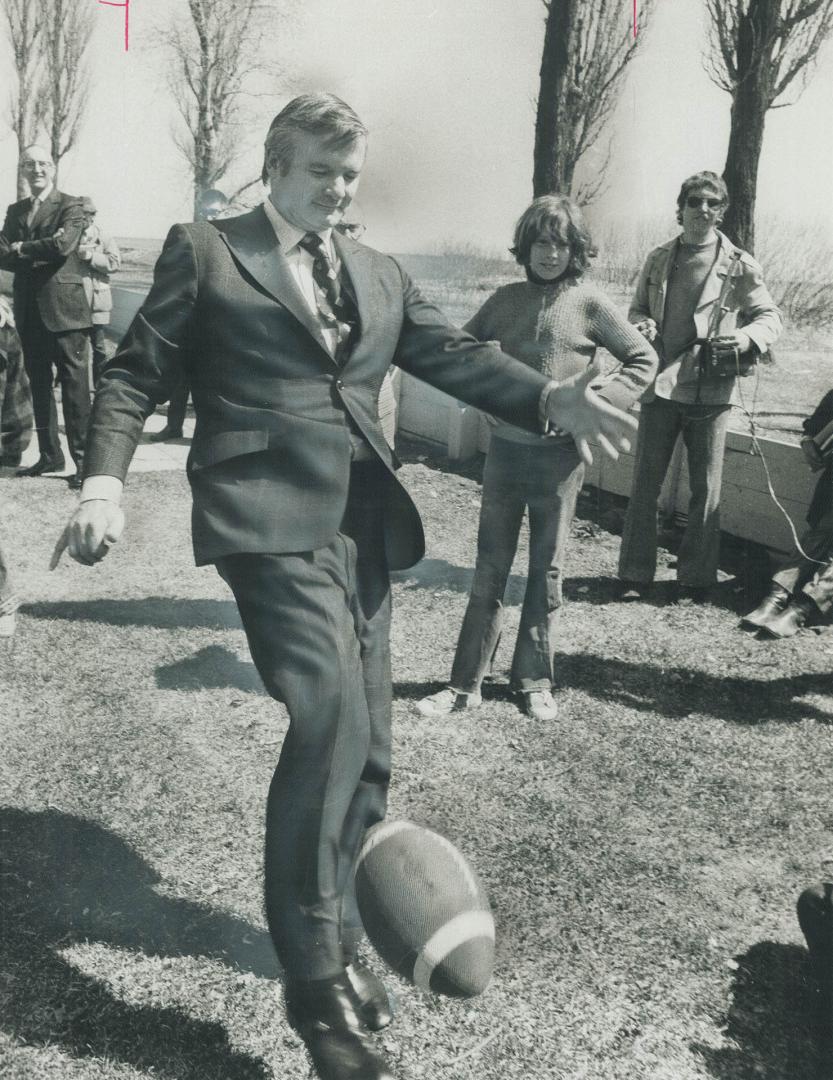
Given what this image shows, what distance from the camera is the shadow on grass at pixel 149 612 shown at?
19.0 ft

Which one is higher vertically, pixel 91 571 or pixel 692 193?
pixel 692 193

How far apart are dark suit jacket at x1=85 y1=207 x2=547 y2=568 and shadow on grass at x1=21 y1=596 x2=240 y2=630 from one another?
3.24m

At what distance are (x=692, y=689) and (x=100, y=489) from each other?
11.5 feet

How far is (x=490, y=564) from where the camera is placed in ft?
15.8

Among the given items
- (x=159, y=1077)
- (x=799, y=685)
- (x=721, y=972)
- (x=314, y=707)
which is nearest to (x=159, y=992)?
(x=159, y=1077)

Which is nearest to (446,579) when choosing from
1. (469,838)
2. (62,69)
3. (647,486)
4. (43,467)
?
(647,486)

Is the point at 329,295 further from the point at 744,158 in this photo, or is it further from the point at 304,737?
the point at 744,158

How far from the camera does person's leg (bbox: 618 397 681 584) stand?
640 centimetres

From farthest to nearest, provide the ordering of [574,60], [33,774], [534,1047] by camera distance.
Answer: [574,60], [33,774], [534,1047]

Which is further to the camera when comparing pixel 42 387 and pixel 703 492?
pixel 42 387

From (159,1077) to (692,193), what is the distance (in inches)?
201

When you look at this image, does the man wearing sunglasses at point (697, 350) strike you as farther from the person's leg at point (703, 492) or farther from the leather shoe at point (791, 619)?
the leather shoe at point (791, 619)

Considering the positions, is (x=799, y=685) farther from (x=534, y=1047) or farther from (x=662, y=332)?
(x=534, y=1047)

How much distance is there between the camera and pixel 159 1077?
8.41 ft
